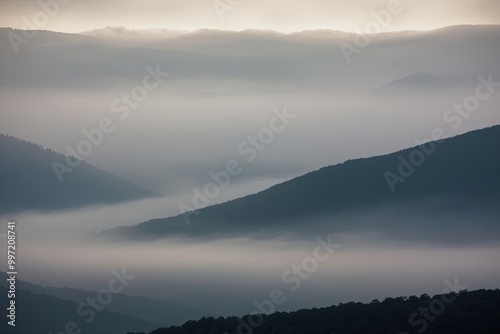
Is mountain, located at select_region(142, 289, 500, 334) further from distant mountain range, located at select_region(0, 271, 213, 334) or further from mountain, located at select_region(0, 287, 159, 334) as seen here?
distant mountain range, located at select_region(0, 271, 213, 334)

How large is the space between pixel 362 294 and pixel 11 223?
95.8 metres

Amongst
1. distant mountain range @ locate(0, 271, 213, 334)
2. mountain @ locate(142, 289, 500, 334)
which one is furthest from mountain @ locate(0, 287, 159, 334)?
mountain @ locate(142, 289, 500, 334)

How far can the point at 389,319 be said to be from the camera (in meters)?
77.1

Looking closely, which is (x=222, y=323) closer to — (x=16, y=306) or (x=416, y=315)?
(x=416, y=315)

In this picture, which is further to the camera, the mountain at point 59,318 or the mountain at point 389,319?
the mountain at point 59,318

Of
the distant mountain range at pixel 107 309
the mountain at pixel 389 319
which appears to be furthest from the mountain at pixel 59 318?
the mountain at pixel 389 319

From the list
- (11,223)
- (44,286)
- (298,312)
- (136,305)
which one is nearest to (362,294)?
(136,305)

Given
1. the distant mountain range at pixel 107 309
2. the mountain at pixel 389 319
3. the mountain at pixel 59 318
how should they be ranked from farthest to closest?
the distant mountain range at pixel 107 309, the mountain at pixel 59 318, the mountain at pixel 389 319

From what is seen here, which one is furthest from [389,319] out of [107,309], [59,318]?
[107,309]

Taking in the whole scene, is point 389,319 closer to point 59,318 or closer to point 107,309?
point 59,318

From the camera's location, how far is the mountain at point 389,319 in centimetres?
7400

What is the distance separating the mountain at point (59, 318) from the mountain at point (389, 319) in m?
74.1

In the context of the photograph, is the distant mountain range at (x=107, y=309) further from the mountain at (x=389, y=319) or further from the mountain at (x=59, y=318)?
the mountain at (x=389, y=319)

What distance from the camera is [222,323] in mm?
83312
